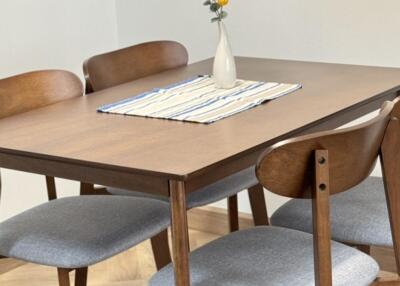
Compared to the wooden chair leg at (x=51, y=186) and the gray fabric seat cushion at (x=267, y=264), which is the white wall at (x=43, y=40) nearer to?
the wooden chair leg at (x=51, y=186)

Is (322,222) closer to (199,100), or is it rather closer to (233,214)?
(199,100)

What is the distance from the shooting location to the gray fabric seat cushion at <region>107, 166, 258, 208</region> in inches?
105

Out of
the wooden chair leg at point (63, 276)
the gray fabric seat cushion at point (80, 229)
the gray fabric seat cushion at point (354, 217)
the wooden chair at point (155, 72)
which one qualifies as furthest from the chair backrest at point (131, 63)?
the gray fabric seat cushion at point (354, 217)

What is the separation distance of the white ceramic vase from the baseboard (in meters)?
1.12

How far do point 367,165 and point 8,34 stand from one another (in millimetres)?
1794

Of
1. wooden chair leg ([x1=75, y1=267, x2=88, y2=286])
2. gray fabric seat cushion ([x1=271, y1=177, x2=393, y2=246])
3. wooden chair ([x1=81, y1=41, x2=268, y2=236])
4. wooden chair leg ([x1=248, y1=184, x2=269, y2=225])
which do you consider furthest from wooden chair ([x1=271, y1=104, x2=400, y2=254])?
wooden chair leg ([x1=75, y1=267, x2=88, y2=286])

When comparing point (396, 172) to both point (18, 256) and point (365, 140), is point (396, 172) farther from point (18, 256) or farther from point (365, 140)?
point (18, 256)

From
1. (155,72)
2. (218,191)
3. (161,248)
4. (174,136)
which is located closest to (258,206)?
(218,191)

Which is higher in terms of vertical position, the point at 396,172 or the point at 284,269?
the point at 396,172

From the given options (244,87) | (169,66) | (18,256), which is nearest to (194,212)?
(169,66)

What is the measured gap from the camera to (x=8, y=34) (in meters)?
3.35

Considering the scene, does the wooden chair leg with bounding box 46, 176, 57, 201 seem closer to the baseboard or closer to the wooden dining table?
the wooden dining table

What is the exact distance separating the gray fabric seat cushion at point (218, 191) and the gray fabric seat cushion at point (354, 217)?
320 millimetres

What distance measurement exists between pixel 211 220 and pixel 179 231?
1.83 metres
